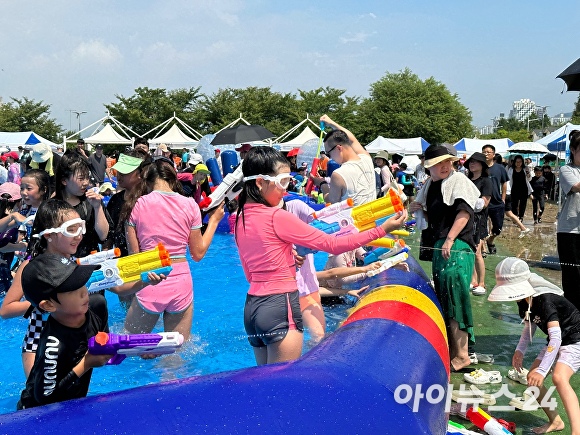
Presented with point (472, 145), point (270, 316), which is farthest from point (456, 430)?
point (472, 145)

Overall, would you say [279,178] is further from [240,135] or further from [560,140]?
[560,140]

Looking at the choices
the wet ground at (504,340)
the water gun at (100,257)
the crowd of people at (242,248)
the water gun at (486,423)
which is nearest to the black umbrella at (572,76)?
the crowd of people at (242,248)

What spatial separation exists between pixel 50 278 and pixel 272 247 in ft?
4.24

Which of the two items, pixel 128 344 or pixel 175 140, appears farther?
pixel 175 140

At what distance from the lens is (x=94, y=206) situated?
470cm

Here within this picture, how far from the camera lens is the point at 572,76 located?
699 centimetres

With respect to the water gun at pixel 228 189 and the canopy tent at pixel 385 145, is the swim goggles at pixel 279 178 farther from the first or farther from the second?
the canopy tent at pixel 385 145

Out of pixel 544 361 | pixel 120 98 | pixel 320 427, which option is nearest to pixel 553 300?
pixel 544 361

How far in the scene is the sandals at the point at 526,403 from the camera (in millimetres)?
4223

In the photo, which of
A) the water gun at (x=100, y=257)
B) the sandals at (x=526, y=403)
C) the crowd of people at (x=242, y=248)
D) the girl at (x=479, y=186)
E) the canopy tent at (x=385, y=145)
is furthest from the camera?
the canopy tent at (x=385, y=145)

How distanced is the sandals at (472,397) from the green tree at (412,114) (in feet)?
175

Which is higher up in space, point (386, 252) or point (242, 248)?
point (242, 248)

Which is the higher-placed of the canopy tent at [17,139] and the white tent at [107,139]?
the canopy tent at [17,139]

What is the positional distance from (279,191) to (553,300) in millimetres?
1914
